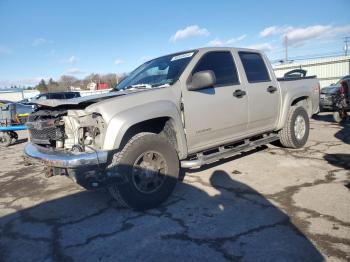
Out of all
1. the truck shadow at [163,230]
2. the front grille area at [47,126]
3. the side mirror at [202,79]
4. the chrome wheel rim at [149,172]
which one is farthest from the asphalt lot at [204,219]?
the side mirror at [202,79]

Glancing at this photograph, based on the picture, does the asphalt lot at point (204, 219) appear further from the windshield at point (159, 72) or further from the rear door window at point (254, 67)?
the windshield at point (159, 72)

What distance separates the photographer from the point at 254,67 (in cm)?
577

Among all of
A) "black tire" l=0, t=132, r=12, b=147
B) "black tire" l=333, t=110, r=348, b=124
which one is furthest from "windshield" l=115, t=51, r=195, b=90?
"black tire" l=0, t=132, r=12, b=147

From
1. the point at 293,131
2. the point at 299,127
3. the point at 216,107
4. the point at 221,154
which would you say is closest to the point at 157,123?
the point at 216,107

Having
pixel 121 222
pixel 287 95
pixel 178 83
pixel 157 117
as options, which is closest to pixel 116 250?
pixel 121 222

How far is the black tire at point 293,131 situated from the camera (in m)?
6.43

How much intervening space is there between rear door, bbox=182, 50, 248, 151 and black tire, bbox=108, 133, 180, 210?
500mm

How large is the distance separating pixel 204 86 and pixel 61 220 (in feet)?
8.08

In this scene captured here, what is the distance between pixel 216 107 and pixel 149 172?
143 centimetres

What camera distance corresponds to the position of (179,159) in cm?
441

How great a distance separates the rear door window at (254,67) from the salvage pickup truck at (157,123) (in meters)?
0.02

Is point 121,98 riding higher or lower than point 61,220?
higher

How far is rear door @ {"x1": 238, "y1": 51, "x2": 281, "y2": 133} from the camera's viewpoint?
214 inches

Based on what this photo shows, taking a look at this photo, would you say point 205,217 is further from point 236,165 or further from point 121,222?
point 236,165
